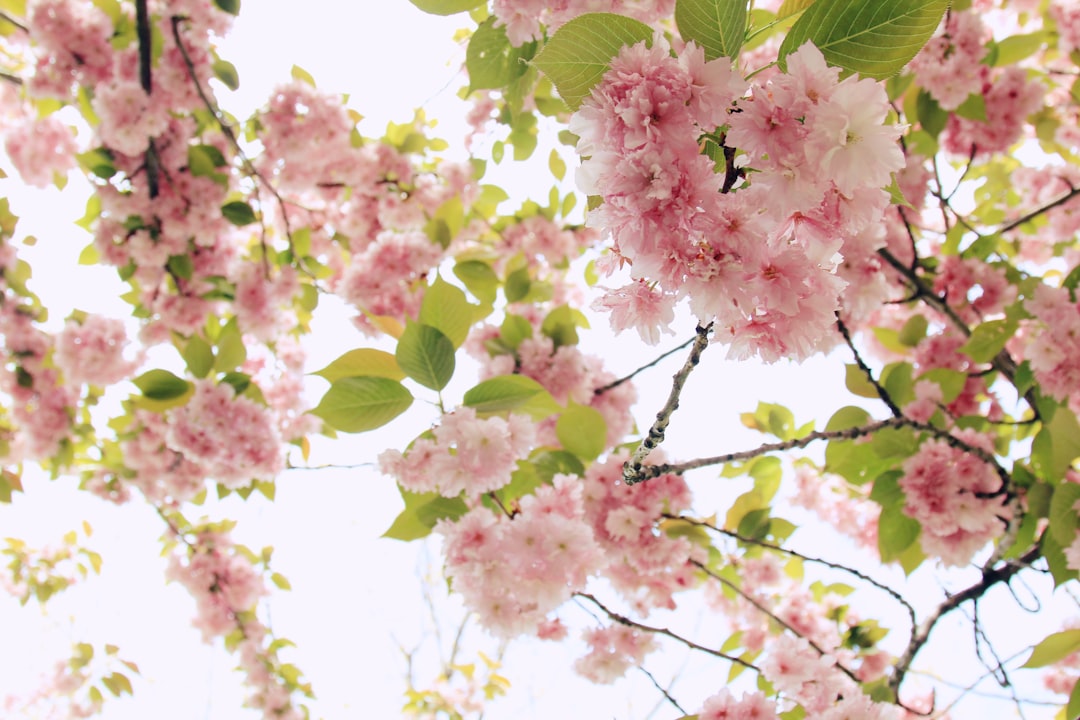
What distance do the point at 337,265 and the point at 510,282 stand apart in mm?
1259

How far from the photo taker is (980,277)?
185 centimetres

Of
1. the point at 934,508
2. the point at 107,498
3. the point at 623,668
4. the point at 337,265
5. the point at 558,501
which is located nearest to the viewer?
the point at 558,501

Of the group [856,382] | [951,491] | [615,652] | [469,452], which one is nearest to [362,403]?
[469,452]

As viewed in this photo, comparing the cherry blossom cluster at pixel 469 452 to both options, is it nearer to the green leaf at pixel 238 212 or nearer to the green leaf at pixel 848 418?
the green leaf at pixel 848 418

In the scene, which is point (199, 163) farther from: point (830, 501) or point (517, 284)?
point (830, 501)

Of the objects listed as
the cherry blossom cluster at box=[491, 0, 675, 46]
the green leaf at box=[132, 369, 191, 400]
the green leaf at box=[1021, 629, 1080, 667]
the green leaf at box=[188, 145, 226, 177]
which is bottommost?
the green leaf at box=[1021, 629, 1080, 667]

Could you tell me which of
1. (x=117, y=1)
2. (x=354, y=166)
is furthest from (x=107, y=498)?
(x=117, y=1)

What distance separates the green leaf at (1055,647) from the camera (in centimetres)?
105

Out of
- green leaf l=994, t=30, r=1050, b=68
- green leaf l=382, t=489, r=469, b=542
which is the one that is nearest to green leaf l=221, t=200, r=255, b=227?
green leaf l=382, t=489, r=469, b=542

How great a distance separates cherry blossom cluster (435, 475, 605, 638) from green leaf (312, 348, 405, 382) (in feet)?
1.04

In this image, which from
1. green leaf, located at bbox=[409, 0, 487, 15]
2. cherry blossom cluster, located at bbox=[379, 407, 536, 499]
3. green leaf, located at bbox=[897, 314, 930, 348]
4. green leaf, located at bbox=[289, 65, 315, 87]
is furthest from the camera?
green leaf, located at bbox=[289, 65, 315, 87]

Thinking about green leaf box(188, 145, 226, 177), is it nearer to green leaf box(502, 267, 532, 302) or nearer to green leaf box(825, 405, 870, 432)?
green leaf box(502, 267, 532, 302)

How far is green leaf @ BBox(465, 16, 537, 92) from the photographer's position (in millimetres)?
1165

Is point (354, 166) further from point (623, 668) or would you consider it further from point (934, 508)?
point (934, 508)
